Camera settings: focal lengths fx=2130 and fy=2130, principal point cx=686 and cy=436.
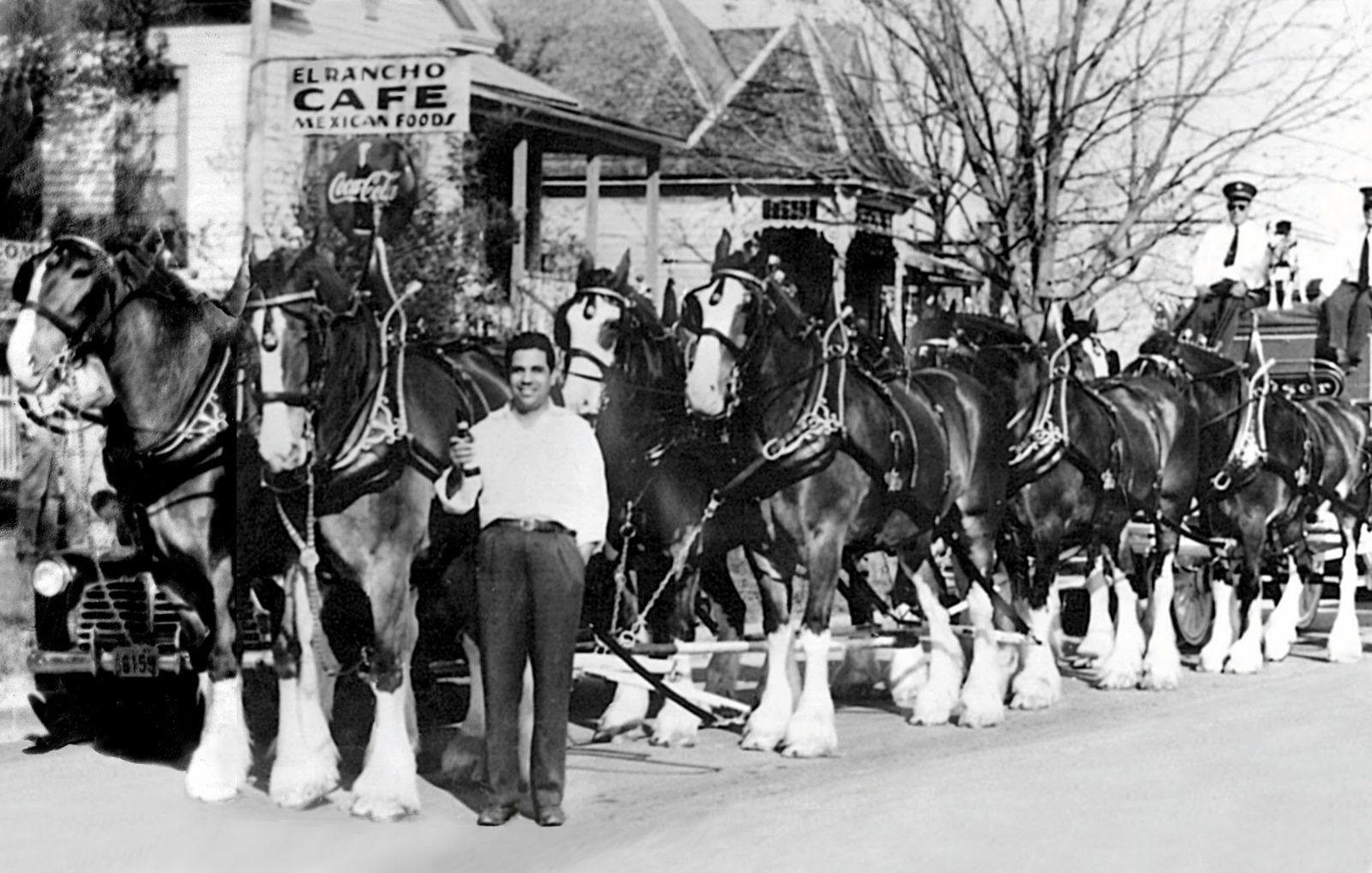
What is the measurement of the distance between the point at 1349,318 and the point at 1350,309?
0.45ft

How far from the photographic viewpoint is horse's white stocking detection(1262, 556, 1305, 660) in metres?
12.1

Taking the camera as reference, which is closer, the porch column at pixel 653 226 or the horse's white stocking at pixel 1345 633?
the porch column at pixel 653 226

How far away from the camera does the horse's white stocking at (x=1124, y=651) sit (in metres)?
11.0

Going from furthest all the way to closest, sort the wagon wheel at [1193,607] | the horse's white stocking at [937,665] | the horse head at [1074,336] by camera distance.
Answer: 1. the wagon wheel at [1193,607]
2. the horse head at [1074,336]
3. the horse's white stocking at [937,665]

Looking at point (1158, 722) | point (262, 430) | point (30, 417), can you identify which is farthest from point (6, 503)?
point (1158, 722)

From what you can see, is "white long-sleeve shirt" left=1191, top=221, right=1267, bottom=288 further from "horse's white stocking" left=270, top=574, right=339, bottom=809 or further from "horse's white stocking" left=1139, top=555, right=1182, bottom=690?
"horse's white stocking" left=270, top=574, right=339, bottom=809

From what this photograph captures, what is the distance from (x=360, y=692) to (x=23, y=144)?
225cm

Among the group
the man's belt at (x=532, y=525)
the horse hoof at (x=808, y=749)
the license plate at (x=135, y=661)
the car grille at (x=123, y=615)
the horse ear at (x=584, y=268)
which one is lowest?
the horse hoof at (x=808, y=749)

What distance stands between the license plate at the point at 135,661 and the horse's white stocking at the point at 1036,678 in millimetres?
4272

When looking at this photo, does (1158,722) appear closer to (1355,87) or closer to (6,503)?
(1355,87)

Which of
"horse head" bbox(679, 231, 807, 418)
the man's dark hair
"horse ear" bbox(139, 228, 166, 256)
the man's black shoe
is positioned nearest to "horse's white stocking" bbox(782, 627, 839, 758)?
"horse head" bbox(679, 231, 807, 418)

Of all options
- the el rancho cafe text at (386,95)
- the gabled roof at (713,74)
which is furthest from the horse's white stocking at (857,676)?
the el rancho cafe text at (386,95)

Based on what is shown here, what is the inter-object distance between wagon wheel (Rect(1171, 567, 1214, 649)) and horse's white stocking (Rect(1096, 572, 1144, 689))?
48.9 inches

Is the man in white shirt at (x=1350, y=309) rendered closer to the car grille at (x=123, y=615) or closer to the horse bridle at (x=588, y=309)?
the horse bridle at (x=588, y=309)
